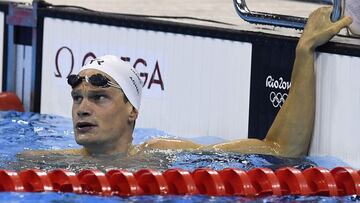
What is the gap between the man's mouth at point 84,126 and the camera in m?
4.77

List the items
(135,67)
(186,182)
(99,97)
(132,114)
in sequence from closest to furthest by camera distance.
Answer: (186,182) < (99,97) < (132,114) < (135,67)

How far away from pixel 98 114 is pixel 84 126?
8 cm

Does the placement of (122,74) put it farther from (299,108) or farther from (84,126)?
(299,108)

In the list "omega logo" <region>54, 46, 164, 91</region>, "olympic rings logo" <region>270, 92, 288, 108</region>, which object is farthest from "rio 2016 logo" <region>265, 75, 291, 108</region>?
"omega logo" <region>54, 46, 164, 91</region>

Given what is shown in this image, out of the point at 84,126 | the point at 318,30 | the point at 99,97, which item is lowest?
the point at 84,126

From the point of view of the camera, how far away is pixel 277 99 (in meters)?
5.52

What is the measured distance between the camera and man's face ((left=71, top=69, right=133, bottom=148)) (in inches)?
189

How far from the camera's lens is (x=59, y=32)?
6477mm

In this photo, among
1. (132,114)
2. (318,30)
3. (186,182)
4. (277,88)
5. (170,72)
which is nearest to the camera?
(186,182)

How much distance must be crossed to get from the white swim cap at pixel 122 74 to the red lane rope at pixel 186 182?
1.84 feet

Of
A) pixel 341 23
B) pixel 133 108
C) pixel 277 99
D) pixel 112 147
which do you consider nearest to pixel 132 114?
pixel 133 108

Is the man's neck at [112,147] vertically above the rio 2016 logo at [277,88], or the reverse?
the rio 2016 logo at [277,88]

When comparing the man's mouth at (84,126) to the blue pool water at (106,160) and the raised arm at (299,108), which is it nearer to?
the blue pool water at (106,160)

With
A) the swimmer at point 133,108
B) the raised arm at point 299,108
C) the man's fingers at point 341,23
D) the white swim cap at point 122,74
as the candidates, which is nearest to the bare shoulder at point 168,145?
the swimmer at point 133,108
